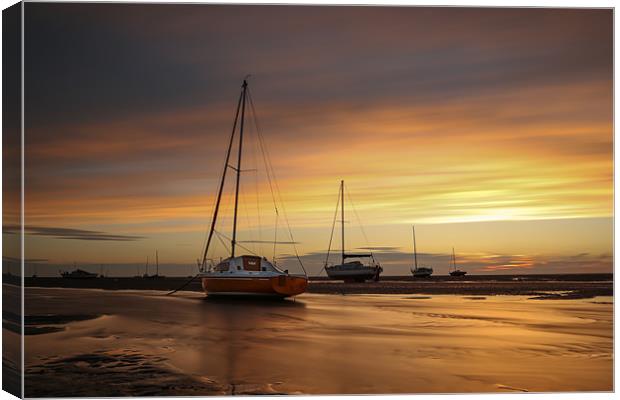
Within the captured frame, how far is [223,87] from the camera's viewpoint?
10.5m

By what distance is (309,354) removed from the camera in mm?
9344

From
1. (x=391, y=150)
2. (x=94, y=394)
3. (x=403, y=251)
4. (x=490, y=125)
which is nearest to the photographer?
(x=94, y=394)

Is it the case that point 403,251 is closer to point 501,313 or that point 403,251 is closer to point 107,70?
point 501,313

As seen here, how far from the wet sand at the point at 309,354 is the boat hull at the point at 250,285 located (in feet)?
11.9

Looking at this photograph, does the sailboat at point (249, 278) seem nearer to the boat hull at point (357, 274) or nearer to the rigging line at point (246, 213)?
the rigging line at point (246, 213)

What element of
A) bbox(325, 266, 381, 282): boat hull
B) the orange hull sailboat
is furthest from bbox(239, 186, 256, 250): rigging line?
bbox(325, 266, 381, 282): boat hull

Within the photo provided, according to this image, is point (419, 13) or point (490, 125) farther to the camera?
point (490, 125)

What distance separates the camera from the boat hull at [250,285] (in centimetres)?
1789

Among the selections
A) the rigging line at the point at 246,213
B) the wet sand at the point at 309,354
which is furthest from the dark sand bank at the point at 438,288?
the wet sand at the point at 309,354

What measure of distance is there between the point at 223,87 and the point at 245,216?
14.1 ft

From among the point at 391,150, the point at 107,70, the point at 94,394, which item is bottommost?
the point at 94,394

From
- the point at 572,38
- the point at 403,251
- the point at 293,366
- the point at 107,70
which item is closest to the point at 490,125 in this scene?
the point at 572,38

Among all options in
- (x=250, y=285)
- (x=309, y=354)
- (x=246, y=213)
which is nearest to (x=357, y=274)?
(x=250, y=285)

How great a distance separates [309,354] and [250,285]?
8.66m
